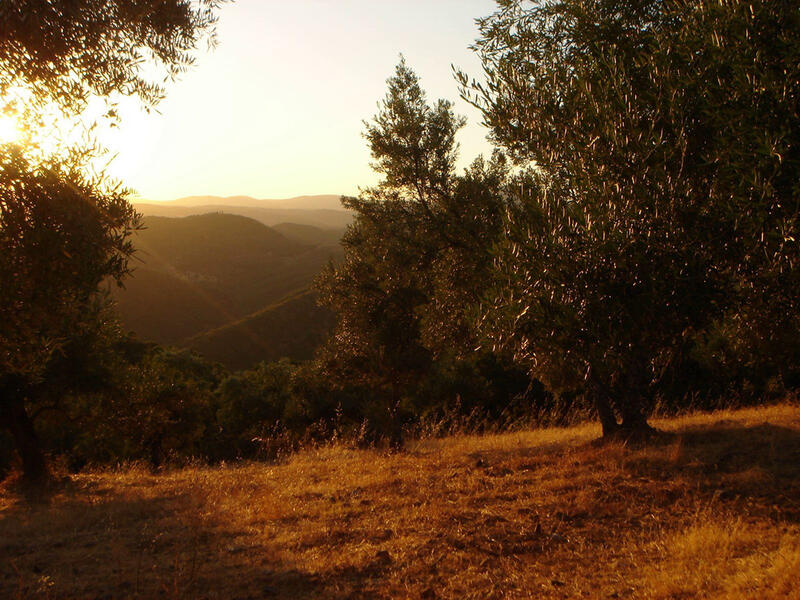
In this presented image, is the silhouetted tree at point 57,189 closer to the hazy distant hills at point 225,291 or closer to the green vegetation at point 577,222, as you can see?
the green vegetation at point 577,222

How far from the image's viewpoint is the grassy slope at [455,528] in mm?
6367

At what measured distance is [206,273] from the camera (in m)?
139

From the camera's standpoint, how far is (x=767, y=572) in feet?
18.4

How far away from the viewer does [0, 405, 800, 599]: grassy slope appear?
6367 millimetres

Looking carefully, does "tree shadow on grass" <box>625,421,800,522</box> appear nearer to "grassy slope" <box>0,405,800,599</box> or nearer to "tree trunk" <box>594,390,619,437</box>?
"grassy slope" <box>0,405,800,599</box>

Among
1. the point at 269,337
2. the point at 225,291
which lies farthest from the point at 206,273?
the point at 269,337

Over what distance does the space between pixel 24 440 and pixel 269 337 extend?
7650 centimetres

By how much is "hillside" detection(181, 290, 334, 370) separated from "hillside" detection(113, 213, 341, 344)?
2838 mm

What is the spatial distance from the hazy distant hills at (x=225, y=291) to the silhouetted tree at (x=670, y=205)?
5283 centimetres

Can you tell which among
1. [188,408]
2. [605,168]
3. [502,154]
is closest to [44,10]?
[605,168]

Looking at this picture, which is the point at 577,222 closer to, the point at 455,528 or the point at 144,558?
the point at 455,528

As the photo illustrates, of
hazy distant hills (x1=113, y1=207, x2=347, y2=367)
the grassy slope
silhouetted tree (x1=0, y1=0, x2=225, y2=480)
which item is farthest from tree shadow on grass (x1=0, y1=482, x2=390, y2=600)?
hazy distant hills (x1=113, y1=207, x2=347, y2=367)

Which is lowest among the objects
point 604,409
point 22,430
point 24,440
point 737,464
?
point 24,440

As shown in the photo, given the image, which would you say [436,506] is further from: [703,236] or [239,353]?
[239,353]
